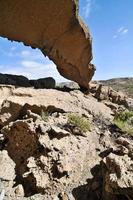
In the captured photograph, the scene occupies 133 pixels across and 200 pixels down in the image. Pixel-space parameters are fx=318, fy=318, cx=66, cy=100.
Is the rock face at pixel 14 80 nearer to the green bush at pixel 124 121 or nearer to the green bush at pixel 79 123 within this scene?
the green bush at pixel 79 123

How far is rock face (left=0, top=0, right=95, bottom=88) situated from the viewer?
1061 cm

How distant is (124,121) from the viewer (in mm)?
10625

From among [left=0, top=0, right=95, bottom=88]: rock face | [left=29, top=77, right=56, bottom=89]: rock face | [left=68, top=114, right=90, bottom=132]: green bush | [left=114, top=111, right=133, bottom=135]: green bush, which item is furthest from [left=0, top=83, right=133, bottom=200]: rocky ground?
[left=0, top=0, right=95, bottom=88]: rock face

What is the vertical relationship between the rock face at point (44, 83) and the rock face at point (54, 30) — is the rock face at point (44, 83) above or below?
below

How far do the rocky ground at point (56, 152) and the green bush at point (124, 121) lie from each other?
0.20 meters

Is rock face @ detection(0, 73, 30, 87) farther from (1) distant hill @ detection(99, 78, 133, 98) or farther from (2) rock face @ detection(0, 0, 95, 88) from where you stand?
(1) distant hill @ detection(99, 78, 133, 98)

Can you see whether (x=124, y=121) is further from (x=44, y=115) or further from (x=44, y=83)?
(x=44, y=83)

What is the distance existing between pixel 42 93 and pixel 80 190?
13.2ft

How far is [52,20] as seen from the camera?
1112 cm

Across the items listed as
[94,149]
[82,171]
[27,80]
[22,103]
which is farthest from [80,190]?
[27,80]

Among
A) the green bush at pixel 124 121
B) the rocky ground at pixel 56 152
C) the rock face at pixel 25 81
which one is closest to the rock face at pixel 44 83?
the rock face at pixel 25 81

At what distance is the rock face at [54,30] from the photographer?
34.8ft

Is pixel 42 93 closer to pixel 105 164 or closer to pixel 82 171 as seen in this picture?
pixel 82 171

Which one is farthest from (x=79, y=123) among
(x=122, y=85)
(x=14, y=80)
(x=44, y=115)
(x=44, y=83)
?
(x=122, y=85)
